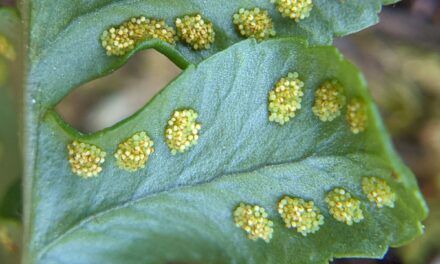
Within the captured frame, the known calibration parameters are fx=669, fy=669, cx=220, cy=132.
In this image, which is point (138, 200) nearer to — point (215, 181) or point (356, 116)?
point (215, 181)

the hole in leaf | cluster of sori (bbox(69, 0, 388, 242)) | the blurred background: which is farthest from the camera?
the hole in leaf

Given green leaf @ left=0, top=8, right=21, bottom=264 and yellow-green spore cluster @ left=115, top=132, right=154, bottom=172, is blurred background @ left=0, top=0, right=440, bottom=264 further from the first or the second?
yellow-green spore cluster @ left=115, top=132, right=154, bottom=172

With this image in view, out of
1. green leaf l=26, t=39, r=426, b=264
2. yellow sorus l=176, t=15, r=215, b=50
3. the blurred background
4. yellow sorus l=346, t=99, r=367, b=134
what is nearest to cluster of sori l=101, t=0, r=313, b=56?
yellow sorus l=176, t=15, r=215, b=50

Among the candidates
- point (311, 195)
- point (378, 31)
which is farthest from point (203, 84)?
point (378, 31)

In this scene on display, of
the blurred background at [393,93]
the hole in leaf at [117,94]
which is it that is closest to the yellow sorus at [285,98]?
the blurred background at [393,93]

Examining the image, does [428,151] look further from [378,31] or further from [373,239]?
[373,239]

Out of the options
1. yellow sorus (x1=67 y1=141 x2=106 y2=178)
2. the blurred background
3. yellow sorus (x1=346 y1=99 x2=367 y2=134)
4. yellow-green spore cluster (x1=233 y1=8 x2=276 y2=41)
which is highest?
yellow-green spore cluster (x1=233 y1=8 x2=276 y2=41)

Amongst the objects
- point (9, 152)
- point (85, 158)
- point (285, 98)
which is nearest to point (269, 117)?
point (285, 98)

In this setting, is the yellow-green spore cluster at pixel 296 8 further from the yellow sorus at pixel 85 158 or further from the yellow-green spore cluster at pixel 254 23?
the yellow sorus at pixel 85 158
